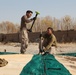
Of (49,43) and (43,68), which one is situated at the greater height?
(49,43)

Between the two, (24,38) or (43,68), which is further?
(24,38)

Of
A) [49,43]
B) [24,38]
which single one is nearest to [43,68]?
[49,43]

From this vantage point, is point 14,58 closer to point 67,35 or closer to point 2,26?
point 67,35

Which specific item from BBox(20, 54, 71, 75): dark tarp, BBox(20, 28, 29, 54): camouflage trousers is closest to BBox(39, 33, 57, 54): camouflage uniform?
BBox(20, 28, 29, 54): camouflage trousers

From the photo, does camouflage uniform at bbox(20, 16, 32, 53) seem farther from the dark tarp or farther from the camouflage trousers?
the dark tarp

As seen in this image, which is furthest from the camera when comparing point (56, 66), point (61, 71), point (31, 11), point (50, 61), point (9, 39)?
point (9, 39)

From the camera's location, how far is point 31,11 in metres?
8.61

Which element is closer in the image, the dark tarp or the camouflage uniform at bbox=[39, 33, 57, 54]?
the dark tarp

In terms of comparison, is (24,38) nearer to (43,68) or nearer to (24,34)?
(24,34)

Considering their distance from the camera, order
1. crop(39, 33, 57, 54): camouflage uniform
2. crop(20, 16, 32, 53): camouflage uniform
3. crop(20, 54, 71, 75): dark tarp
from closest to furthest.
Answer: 1. crop(20, 54, 71, 75): dark tarp
2. crop(39, 33, 57, 54): camouflage uniform
3. crop(20, 16, 32, 53): camouflage uniform

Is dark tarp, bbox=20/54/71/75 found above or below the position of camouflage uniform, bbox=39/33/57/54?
below

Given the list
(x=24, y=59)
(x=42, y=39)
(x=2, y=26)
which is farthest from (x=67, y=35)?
(x=2, y=26)

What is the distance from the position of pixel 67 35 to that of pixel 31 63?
24.0m

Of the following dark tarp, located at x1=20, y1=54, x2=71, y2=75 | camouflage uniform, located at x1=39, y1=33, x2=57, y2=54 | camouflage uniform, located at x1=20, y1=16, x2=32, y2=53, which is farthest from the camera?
camouflage uniform, located at x1=20, y1=16, x2=32, y2=53
